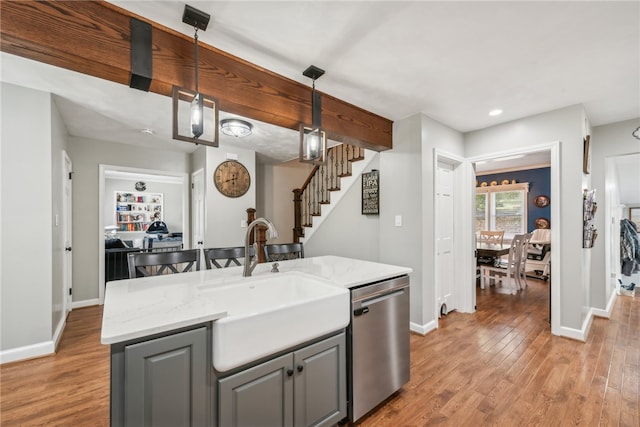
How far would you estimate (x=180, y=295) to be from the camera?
5.04 feet

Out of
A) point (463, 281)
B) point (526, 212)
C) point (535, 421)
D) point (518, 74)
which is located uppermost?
point (518, 74)

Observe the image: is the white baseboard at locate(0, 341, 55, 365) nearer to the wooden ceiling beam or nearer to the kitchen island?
the kitchen island

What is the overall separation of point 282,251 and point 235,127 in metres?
1.67

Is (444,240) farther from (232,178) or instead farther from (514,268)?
(232,178)

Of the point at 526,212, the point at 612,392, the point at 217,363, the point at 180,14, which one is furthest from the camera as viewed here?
the point at 526,212

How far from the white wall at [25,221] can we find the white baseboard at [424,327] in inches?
145

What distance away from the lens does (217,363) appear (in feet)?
4.00

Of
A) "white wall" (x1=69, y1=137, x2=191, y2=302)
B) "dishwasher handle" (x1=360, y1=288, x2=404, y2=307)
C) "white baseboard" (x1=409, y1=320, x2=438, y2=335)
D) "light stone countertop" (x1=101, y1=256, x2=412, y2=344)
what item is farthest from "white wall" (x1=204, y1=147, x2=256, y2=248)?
"dishwasher handle" (x1=360, y1=288, x2=404, y2=307)

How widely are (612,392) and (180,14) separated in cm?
397

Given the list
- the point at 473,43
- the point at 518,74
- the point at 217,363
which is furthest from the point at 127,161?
the point at 518,74

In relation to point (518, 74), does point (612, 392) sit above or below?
below

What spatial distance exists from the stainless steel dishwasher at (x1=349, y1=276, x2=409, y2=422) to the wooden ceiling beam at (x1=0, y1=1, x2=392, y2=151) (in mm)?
1573

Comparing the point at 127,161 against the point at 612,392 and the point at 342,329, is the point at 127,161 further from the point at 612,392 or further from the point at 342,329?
the point at 612,392

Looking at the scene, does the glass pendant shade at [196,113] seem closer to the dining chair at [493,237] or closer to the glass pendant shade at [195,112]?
the glass pendant shade at [195,112]
